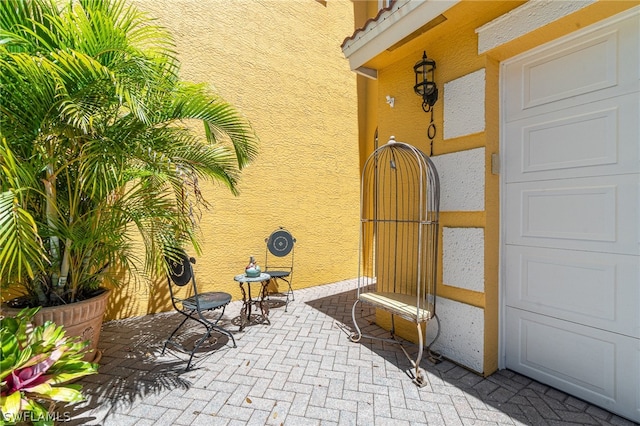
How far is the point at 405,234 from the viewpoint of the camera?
12.0ft

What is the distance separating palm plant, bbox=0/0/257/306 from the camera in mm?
1936

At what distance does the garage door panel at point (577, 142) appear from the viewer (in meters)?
2.15

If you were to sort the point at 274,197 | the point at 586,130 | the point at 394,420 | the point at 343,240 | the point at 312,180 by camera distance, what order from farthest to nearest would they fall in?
1. the point at 343,240
2. the point at 312,180
3. the point at 274,197
4. the point at 586,130
5. the point at 394,420

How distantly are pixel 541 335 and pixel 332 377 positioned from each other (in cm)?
203

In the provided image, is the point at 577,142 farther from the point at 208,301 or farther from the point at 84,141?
the point at 84,141

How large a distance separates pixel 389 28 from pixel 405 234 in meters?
2.46

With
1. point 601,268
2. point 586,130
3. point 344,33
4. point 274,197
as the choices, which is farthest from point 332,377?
point 344,33

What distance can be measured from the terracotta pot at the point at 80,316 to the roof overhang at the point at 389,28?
4128 millimetres

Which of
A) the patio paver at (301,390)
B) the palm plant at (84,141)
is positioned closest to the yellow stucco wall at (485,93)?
the patio paver at (301,390)

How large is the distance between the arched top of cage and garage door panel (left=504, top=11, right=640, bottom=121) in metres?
1.00

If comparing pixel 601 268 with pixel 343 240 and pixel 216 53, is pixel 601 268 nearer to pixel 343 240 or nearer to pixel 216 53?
pixel 343 240

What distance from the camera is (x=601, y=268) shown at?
2279 mm

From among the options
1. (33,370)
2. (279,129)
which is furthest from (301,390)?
(279,129)

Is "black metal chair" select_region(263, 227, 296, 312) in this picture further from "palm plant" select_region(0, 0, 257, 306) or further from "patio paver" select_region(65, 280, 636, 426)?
"palm plant" select_region(0, 0, 257, 306)
